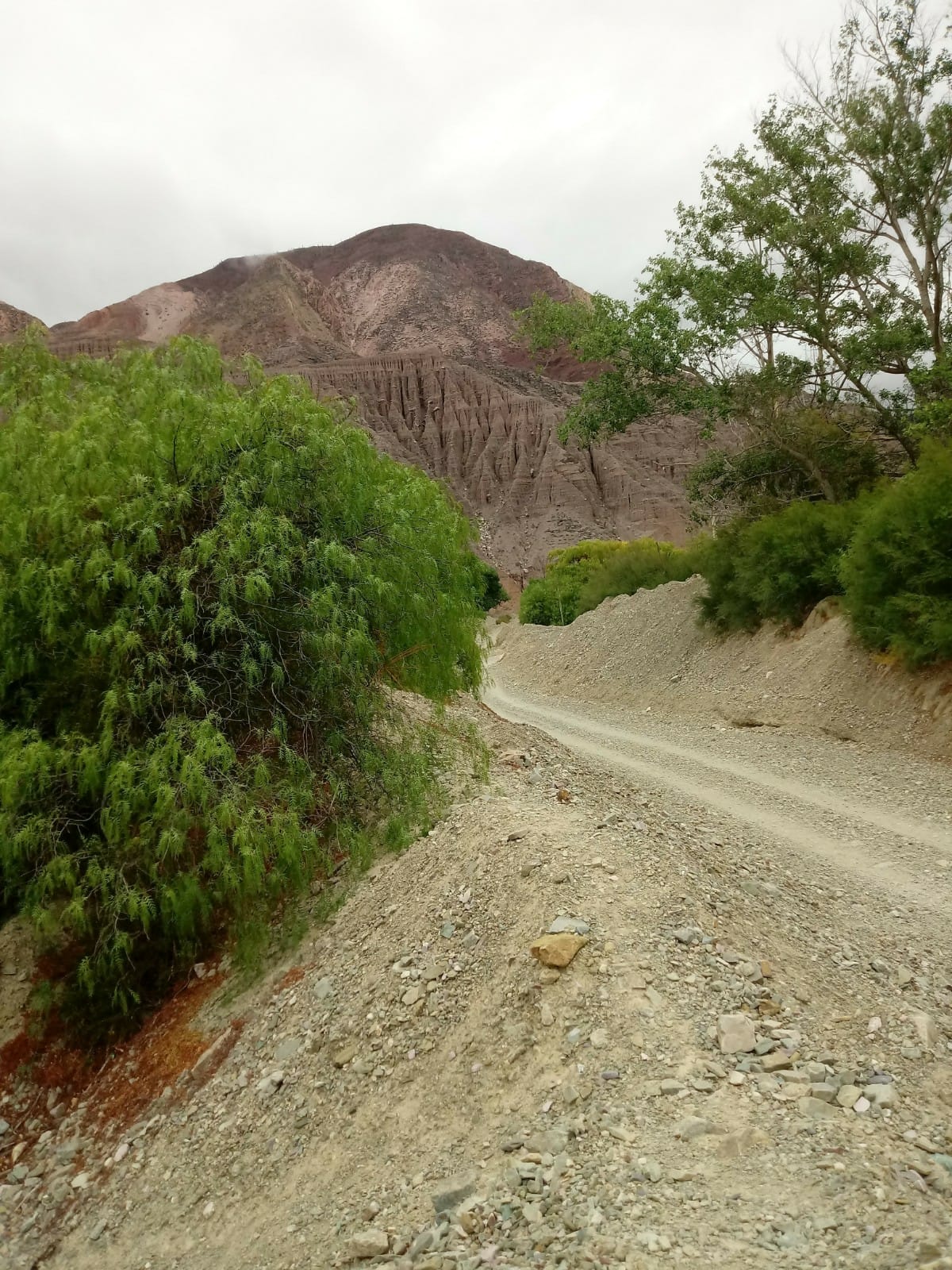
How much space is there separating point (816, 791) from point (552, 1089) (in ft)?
25.4

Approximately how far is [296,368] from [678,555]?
72517mm

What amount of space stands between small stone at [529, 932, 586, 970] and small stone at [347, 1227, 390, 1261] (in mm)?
1772

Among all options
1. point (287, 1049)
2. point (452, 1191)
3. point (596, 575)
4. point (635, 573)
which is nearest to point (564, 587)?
point (596, 575)

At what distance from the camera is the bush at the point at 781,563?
1770 cm

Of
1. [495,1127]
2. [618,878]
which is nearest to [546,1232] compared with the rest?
[495,1127]

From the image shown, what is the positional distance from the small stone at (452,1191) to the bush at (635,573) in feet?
92.4

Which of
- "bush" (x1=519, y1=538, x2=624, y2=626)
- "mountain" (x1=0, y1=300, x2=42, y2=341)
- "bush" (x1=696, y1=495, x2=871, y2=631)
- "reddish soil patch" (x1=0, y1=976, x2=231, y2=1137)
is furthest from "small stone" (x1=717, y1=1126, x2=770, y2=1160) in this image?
"mountain" (x1=0, y1=300, x2=42, y2=341)

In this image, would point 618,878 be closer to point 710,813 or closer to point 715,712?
point 710,813

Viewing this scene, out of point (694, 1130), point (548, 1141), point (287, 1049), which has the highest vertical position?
point (694, 1130)

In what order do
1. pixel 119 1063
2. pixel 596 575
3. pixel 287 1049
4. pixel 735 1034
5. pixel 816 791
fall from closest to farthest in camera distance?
pixel 735 1034 → pixel 287 1049 → pixel 119 1063 → pixel 816 791 → pixel 596 575

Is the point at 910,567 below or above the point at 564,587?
above

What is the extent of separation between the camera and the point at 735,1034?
4691 millimetres

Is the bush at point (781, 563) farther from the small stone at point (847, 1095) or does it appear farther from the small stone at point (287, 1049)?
the small stone at point (287, 1049)

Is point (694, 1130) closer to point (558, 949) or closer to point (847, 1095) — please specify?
point (847, 1095)
